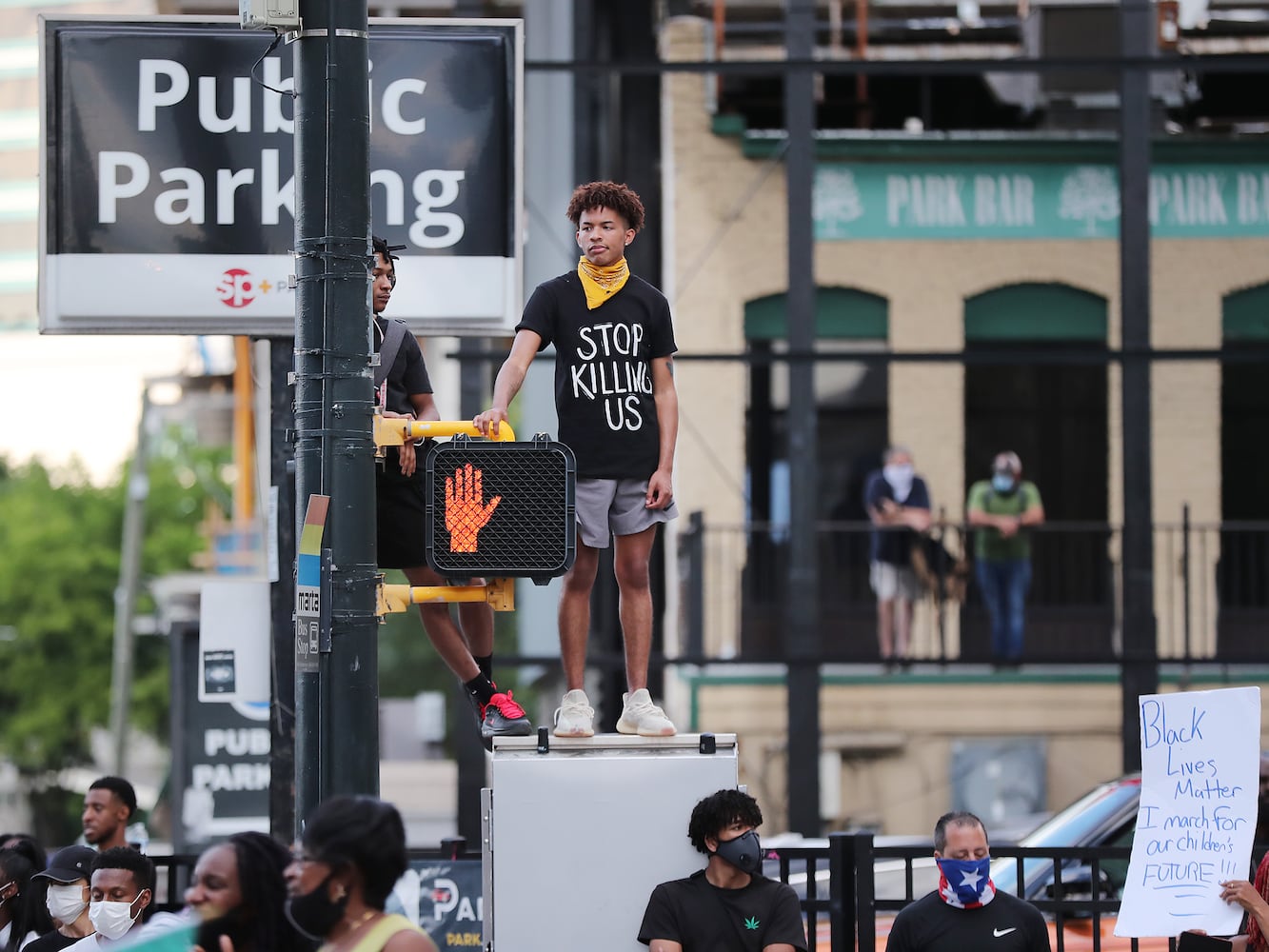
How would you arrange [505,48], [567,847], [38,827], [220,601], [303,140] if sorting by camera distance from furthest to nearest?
[38,827] < [505,48] < [220,601] < [567,847] < [303,140]

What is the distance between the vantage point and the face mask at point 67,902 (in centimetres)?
709

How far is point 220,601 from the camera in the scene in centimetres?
816

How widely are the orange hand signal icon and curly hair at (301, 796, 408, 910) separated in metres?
1.59

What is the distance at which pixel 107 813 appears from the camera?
8008mm

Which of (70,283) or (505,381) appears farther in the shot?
(70,283)

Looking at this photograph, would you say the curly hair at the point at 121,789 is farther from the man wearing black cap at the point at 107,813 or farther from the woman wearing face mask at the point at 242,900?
the woman wearing face mask at the point at 242,900

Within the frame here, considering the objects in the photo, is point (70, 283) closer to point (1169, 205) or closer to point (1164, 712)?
point (1164, 712)

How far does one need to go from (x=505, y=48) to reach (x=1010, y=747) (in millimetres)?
11920

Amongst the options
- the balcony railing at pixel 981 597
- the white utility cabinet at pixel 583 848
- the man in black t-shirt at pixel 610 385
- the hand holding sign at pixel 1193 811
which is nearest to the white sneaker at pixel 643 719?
the man in black t-shirt at pixel 610 385

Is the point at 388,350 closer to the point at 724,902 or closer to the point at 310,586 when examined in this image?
the point at 310,586

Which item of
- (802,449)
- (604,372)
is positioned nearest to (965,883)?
(604,372)

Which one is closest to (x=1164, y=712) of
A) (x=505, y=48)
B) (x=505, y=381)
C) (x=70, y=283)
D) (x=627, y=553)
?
(x=627, y=553)

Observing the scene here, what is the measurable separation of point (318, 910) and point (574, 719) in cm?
241

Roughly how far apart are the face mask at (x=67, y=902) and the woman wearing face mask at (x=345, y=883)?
3115 millimetres
